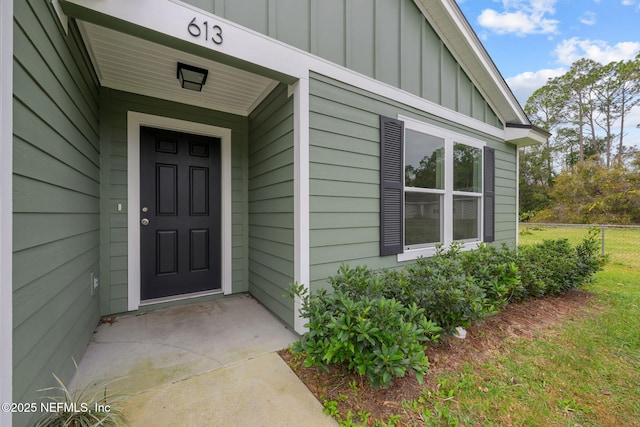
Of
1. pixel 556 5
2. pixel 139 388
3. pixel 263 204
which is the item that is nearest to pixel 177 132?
pixel 263 204

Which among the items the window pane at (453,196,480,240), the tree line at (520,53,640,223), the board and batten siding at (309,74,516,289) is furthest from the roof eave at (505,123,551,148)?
the tree line at (520,53,640,223)

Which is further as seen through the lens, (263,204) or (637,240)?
(637,240)

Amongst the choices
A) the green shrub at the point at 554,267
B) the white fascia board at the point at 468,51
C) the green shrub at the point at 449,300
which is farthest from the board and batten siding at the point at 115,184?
the green shrub at the point at 554,267

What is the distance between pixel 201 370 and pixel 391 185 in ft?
7.89

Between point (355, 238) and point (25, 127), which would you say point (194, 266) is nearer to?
point (355, 238)

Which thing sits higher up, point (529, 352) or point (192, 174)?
point (192, 174)

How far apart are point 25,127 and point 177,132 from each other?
6.46 feet

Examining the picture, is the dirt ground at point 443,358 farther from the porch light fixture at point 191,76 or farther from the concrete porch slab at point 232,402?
the porch light fixture at point 191,76

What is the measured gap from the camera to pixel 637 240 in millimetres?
7051

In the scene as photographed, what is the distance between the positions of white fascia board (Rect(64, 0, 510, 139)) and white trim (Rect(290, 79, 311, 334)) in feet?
0.70

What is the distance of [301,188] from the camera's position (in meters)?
2.27

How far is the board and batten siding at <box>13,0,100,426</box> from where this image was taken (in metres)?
1.08

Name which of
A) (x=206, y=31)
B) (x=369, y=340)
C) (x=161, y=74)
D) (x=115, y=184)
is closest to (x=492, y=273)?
(x=369, y=340)

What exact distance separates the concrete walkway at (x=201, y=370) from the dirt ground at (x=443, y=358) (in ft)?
0.37
